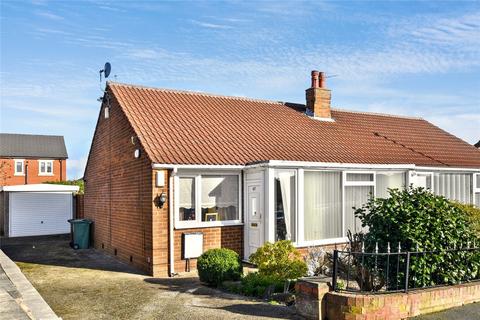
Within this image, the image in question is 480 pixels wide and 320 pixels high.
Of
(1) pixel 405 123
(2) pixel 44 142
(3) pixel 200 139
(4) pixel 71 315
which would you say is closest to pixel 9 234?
(3) pixel 200 139

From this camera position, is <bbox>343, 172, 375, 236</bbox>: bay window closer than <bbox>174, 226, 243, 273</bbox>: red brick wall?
No

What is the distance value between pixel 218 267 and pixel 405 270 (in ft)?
12.7

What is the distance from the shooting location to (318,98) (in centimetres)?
1914

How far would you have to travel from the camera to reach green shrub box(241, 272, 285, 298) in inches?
350

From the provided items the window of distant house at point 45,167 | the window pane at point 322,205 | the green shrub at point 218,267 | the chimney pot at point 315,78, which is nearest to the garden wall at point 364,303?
the green shrub at point 218,267

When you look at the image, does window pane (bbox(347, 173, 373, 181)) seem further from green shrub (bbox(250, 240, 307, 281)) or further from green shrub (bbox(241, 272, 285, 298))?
green shrub (bbox(241, 272, 285, 298))

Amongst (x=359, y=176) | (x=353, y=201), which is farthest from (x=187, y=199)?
(x=359, y=176)

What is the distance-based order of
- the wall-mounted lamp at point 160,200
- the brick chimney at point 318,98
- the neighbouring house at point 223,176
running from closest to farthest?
1. the wall-mounted lamp at point 160,200
2. the neighbouring house at point 223,176
3. the brick chimney at point 318,98

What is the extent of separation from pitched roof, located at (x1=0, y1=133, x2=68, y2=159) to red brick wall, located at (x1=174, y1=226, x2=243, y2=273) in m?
40.7

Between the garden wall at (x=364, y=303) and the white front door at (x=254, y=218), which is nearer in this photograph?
the garden wall at (x=364, y=303)

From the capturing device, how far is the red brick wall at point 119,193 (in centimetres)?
1221

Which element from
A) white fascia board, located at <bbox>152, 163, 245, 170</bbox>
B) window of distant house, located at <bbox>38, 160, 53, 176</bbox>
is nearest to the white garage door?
white fascia board, located at <bbox>152, 163, 245, 170</bbox>

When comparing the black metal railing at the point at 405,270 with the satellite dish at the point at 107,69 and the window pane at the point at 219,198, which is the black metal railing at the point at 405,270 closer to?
the window pane at the point at 219,198

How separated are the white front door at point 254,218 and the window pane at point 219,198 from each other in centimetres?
42
